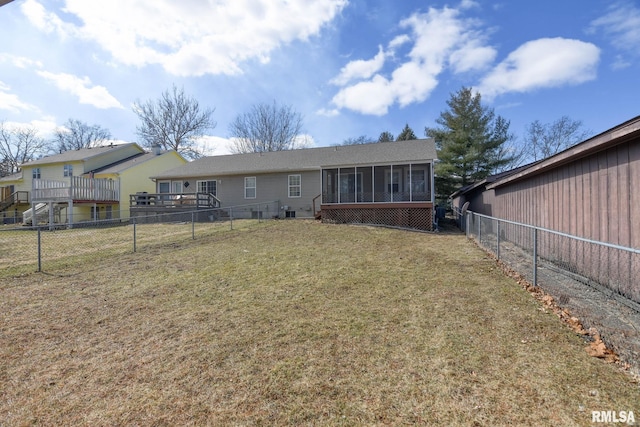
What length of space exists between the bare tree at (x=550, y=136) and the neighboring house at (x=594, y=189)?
33.4m

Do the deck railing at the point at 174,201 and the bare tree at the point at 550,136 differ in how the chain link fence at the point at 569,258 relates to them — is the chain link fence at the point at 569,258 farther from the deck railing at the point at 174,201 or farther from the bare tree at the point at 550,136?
the bare tree at the point at 550,136

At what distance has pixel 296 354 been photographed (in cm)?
322

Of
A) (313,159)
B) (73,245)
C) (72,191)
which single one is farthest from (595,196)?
(72,191)

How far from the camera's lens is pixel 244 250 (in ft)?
30.1

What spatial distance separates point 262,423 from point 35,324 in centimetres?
395

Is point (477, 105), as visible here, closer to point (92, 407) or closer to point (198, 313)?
point (198, 313)

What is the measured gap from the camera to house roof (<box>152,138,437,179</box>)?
15664 mm

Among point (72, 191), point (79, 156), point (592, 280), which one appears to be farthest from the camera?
point (79, 156)

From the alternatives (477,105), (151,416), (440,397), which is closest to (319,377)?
(440,397)

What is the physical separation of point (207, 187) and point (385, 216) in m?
12.2

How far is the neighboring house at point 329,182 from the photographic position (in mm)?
14789

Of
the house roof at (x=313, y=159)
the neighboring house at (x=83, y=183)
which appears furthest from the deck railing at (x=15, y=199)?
the house roof at (x=313, y=159)

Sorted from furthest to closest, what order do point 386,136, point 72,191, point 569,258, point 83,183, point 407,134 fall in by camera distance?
point 386,136 < point 407,134 < point 83,183 < point 72,191 < point 569,258

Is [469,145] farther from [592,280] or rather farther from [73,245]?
[73,245]
